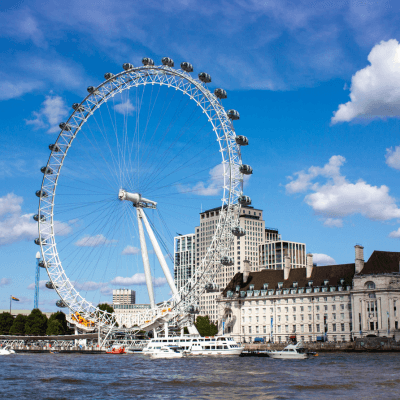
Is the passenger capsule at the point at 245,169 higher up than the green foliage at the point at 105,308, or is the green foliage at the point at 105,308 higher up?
the passenger capsule at the point at 245,169

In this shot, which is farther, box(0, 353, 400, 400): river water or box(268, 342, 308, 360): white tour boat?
box(268, 342, 308, 360): white tour boat

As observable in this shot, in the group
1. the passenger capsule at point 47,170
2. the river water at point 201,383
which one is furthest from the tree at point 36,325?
the river water at point 201,383

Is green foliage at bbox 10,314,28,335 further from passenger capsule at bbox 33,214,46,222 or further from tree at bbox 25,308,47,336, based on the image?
passenger capsule at bbox 33,214,46,222

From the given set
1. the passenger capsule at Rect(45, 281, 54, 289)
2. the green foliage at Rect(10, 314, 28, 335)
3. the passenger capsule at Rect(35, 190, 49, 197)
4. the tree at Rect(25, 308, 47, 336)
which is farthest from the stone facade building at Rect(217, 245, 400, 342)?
the passenger capsule at Rect(35, 190, 49, 197)

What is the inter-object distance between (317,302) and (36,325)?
67175 mm

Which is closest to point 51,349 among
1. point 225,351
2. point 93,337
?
point 93,337

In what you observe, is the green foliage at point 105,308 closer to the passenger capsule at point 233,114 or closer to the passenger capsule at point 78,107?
the passenger capsule at point 78,107

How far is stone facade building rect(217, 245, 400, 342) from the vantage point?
116062mm

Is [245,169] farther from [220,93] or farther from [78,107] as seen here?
[78,107]

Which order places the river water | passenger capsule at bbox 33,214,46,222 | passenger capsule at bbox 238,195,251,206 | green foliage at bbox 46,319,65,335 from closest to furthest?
the river water → passenger capsule at bbox 238,195,251,206 → passenger capsule at bbox 33,214,46,222 → green foliage at bbox 46,319,65,335

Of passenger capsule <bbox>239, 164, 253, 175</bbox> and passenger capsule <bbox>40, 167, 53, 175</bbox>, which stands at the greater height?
passenger capsule <bbox>40, 167, 53, 175</bbox>

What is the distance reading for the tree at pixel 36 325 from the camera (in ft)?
451

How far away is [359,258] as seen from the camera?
401ft

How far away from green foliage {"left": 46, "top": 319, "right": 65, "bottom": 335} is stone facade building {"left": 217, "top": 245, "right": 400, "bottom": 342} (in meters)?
39.4
